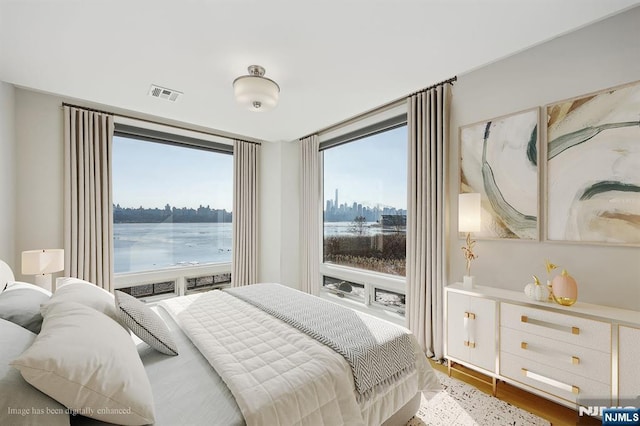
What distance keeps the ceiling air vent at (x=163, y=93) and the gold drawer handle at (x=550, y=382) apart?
12.2ft

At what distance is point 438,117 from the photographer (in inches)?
101

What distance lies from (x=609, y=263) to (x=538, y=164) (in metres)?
0.80

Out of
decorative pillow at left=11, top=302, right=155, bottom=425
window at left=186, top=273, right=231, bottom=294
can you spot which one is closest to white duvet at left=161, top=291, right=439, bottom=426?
decorative pillow at left=11, top=302, right=155, bottom=425

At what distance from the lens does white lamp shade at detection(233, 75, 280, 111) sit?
2.10 m

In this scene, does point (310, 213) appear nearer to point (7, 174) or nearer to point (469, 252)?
point (469, 252)

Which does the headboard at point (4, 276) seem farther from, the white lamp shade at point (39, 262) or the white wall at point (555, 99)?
the white wall at point (555, 99)

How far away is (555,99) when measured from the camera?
202 centimetres

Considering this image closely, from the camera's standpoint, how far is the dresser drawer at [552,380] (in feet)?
5.24

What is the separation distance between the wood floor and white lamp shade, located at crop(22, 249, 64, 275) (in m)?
3.65

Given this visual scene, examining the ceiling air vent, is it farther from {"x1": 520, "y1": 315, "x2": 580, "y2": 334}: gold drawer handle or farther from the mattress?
{"x1": 520, "y1": 315, "x2": 580, "y2": 334}: gold drawer handle

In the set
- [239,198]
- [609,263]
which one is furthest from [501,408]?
[239,198]

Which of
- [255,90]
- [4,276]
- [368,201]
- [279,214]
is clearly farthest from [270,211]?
[4,276]

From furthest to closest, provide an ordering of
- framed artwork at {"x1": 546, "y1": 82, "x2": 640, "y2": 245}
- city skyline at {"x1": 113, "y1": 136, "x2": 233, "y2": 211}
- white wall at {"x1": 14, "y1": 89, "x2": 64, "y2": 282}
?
city skyline at {"x1": 113, "y1": 136, "x2": 233, "y2": 211} → white wall at {"x1": 14, "y1": 89, "x2": 64, "y2": 282} → framed artwork at {"x1": 546, "y1": 82, "x2": 640, "y2": 245}

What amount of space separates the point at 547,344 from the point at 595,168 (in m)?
1.23
